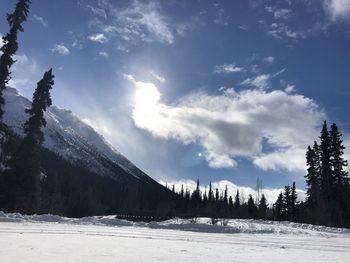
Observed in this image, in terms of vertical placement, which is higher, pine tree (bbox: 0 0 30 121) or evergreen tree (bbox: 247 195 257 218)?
pine tree (bbox: 0 0 30 121)

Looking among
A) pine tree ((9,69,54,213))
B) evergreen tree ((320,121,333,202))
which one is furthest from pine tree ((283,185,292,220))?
pine tree ((9,69,54,213))

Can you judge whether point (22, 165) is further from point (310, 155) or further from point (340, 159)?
point (310, 155)

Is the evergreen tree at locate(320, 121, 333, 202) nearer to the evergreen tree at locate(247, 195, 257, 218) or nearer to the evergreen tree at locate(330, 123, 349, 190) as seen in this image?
the evergreen tree at locate(330, 123, 349, 190)

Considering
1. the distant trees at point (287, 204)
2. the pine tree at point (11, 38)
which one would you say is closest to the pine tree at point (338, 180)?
the distant trees at point (287, 204)

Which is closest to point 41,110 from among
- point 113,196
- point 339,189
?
point 339,189

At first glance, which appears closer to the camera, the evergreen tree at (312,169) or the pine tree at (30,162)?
the pine tree at (30,162)

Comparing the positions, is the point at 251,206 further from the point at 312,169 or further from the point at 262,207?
the point at 312,169

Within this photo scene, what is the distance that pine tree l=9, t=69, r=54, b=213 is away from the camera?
36556 mm

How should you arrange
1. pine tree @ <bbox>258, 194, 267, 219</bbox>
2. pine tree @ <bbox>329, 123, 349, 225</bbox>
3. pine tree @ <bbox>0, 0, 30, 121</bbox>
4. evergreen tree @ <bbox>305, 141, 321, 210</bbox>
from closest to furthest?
pine tree @ <bbox>0, 0, 30, 121</bbox> → pine tree @ <bbox>329, 123, 349, 225</bbox> → evergreen tree @ <bbox>305, 141, 321, 210</bbox> → pine tree @ <bbox>258, 194, 267, 219</bbox>

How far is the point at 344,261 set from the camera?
888 cm

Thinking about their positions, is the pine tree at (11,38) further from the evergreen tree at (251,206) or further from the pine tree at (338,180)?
the evergreen tree at (251,206)

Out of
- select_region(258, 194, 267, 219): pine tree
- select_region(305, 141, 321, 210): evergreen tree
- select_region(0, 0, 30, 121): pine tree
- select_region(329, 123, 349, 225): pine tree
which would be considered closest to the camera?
select_region(0, 0, 30, 121): pine tree

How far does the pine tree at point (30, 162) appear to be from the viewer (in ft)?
120

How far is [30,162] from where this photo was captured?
124 feet
